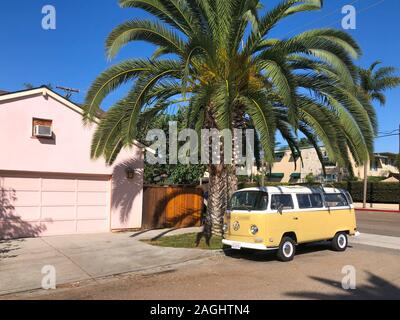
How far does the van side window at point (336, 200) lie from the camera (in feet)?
39.7

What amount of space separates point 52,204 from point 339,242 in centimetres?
942

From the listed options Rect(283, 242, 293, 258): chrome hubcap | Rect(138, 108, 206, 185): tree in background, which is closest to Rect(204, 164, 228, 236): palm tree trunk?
Rect(283, 242, 293, 258): chrome hubcap

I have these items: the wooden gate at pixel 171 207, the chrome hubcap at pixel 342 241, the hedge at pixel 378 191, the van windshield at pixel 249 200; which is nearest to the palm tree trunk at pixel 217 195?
the van windshield at pixel 249 200

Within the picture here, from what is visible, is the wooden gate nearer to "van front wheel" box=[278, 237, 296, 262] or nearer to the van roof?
the van roof

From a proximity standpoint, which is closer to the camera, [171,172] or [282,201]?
[282,201]

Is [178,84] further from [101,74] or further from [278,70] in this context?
[278,70]

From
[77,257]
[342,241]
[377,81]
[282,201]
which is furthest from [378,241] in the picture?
[377,81]

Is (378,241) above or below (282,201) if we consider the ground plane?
below

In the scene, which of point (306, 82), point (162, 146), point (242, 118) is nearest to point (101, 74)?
point (242, 118)

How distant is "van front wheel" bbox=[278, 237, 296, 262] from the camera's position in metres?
10.4

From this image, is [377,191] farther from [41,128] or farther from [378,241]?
[41,128]

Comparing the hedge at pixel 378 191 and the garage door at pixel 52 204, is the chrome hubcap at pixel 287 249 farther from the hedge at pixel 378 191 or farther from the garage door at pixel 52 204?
the hedge at pixel 378 191

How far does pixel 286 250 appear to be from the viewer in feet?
34.5

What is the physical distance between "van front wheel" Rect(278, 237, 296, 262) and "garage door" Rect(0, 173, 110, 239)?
24.9 ft
